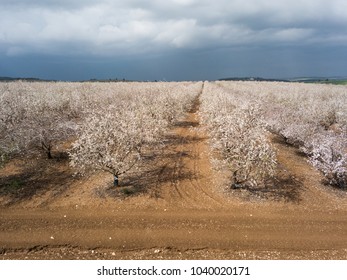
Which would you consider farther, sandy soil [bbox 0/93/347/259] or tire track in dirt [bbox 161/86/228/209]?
tire track in dirt [bbox 161/86/228/209]

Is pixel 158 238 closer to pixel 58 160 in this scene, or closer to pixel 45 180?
pixel 45 180

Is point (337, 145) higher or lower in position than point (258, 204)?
higher

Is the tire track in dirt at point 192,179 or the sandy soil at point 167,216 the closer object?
the sandy soil at point 167,216

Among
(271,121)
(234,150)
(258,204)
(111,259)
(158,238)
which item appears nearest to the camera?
(111,259)

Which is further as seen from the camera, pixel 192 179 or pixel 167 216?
pixel 192 179

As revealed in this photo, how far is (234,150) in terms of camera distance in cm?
1880

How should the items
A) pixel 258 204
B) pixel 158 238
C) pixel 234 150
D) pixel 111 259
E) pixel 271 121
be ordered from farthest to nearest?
pixel 271 121, pixel 234 150, pixel 258 204, pixel 158 238, pixel 111 259

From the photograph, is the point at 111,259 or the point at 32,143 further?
the point at 32,143

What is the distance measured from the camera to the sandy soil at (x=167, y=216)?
1364 centimetres

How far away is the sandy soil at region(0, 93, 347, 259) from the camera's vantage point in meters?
13.6

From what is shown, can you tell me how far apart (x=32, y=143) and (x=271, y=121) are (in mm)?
20040

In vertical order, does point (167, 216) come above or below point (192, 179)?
below

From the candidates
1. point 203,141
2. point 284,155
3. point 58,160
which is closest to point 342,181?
point 284,155

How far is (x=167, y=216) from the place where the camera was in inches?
634
